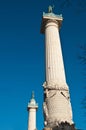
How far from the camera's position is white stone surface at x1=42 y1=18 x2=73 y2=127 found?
74.6 ft

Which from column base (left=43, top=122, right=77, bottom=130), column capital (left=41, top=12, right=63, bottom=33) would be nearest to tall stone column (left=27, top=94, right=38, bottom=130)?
column capital (left=41, top=12, right=63, bottom=33)

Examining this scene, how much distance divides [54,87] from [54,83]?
1.61 ft

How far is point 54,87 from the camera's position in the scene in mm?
24438

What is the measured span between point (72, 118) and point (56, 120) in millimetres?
2167

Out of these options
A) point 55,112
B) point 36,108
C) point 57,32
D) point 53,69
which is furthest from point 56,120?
point 36,108

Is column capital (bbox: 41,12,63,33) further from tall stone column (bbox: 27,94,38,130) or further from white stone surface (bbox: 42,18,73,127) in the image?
tall stone column (bbox: 27,94,38,130)

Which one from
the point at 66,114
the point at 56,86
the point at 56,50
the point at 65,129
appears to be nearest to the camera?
the point at 65,129

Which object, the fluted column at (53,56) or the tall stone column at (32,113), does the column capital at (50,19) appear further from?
the tall stone column at (32,113)

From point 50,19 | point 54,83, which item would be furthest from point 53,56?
point 50,19

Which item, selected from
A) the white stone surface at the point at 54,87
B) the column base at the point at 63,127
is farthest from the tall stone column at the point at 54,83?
the column base at the point at 63,127

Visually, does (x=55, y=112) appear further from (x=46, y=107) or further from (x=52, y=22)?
(x=52, y=22)

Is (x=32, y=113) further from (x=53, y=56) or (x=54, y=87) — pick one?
(x=54, y=87)

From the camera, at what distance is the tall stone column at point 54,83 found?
74.6ft

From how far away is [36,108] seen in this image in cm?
4459
